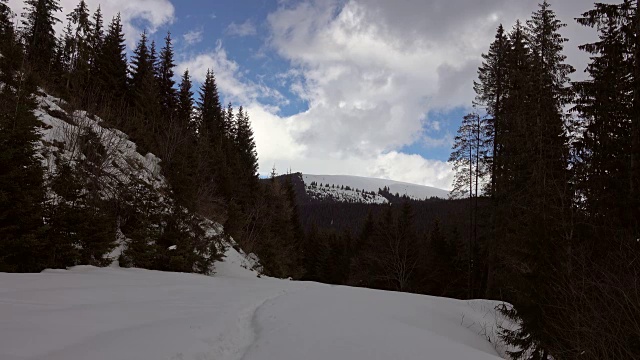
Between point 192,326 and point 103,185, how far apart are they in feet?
42.6

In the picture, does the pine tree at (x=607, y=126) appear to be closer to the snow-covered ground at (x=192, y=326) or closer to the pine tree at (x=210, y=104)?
the snow-covered ground at (x=192, y=326)

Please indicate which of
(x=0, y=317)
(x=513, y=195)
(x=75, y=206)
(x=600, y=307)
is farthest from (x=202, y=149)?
(x=600, y=307)

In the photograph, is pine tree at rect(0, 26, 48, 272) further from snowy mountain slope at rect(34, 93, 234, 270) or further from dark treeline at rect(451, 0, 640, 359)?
dark treeline at rect(451, 0, 640, 359)

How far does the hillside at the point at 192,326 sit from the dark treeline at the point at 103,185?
270cm

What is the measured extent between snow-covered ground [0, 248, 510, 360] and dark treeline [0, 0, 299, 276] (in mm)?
2548

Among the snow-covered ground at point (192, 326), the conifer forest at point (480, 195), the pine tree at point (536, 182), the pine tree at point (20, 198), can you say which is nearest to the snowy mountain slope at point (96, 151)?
the conifer forest at point (480, 195)

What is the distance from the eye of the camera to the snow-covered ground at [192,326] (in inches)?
165

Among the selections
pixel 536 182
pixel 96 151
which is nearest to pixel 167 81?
pixel 96 151

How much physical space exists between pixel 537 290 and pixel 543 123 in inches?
363

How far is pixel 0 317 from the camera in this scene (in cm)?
445

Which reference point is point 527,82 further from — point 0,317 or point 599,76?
point 0,317

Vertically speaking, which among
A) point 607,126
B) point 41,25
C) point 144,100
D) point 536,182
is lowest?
point 536,182

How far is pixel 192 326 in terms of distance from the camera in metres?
5.67

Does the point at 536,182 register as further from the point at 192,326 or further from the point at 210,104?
the point at 210,104
